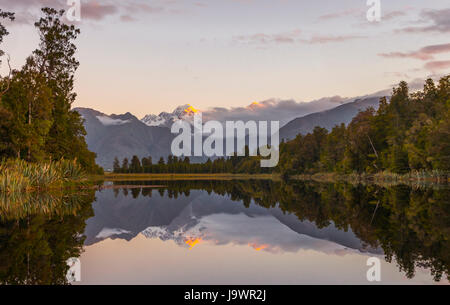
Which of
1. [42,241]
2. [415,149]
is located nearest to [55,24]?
[42,241]

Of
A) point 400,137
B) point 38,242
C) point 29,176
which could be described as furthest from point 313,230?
point 400,137

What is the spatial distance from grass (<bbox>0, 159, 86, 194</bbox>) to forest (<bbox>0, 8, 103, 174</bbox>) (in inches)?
38.6

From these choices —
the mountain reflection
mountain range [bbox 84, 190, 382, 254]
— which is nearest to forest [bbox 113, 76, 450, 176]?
the mountain reflection

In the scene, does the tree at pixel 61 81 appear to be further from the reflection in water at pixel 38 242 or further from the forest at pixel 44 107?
the reflection in water at pixel 38 242

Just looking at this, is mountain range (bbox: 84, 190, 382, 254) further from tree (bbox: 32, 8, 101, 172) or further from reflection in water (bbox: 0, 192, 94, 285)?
tree (bbox: 32, 8, 101, 172)

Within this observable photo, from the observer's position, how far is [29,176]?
31438 mm

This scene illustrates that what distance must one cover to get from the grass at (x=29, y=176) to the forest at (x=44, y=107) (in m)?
0.98

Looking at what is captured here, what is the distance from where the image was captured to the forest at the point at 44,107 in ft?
112

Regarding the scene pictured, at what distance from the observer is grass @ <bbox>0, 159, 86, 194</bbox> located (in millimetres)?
28375

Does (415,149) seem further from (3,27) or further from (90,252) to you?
(90,252)

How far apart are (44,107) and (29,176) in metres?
8.41

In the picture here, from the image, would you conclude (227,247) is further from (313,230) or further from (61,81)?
(61,81)

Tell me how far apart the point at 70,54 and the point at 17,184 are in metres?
24.9

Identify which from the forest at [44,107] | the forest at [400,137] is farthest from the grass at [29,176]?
the forest at [400,137]
